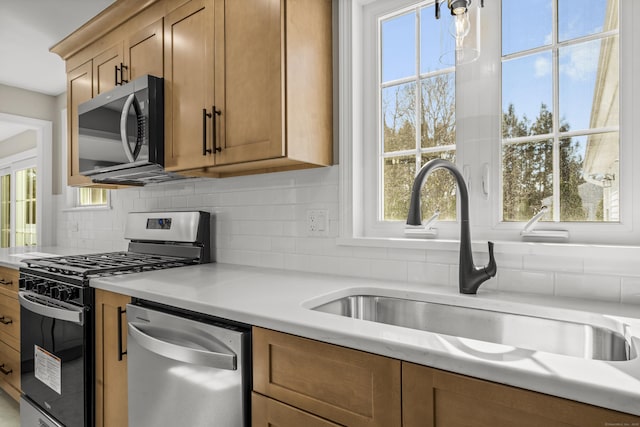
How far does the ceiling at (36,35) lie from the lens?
7.69 ft

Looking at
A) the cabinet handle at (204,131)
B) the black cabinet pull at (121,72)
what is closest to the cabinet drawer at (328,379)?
the cabinet handle at (204,131)

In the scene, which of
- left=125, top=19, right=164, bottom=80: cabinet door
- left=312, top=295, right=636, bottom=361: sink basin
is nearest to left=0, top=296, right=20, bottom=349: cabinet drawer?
left=125, top=19, right=164, bottom=80: cabinet door

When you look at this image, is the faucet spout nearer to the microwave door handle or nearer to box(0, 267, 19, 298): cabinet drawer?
the microwave door handle

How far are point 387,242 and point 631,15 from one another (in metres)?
1.12

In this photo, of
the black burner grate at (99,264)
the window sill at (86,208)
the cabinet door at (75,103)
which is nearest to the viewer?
the black burner grate at (99,264)

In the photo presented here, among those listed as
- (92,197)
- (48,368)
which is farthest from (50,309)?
(92,197)

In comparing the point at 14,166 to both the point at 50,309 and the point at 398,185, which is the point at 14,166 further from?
the point at 398,185

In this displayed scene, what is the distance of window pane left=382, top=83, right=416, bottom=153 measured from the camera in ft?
5.59

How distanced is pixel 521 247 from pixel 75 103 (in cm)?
283

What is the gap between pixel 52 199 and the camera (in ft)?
12.2

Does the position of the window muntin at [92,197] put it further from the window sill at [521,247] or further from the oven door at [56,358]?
the window sill at [521,247]

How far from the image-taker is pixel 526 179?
141 cm

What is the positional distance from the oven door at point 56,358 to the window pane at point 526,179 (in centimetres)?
184

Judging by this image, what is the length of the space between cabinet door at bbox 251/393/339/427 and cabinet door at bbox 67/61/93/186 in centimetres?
219
